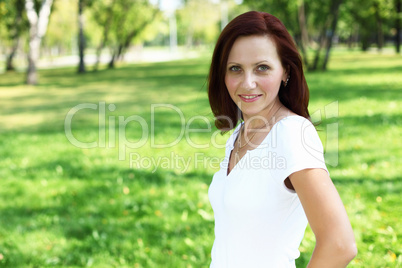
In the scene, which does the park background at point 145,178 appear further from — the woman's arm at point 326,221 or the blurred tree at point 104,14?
the blurred tree at point 104,14

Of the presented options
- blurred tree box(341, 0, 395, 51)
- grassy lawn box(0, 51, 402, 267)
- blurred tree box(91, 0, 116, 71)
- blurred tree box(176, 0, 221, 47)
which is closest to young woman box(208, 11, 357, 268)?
grassy lawn box(0, 51, 402, 267)

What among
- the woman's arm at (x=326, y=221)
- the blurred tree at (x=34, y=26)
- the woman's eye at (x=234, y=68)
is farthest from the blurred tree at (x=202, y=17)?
the woman's arm at (x=326, y=221)

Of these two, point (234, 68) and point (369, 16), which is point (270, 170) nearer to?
point (234, 68)

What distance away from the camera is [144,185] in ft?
19.1

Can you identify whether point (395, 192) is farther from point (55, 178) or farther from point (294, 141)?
point (55, 178)

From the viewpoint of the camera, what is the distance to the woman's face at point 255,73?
1.67m

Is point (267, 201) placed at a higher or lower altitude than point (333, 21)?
higher

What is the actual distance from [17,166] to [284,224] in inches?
254

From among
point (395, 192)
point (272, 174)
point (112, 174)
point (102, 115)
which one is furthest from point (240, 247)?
point (102, 115)

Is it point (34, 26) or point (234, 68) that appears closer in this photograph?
point (234, 68)

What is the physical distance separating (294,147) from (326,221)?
0.26m

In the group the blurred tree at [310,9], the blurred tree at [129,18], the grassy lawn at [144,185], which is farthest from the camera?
the blurred tree at [129,18]

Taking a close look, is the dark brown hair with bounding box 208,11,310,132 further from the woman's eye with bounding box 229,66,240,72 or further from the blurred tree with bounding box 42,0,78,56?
the blurred tree with bounding box 42,0,78,56

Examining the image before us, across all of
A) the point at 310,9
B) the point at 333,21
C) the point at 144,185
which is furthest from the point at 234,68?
the point at 310,9
